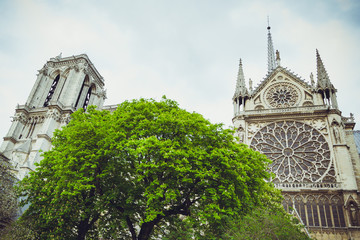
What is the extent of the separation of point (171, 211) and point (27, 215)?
653 cm

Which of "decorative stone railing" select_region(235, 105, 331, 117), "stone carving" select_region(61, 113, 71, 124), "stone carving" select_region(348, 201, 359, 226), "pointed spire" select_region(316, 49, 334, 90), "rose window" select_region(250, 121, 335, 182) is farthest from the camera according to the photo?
"stone carving" select_region(61, 113, 71, 124)

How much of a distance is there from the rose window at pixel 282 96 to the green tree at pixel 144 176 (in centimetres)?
1774

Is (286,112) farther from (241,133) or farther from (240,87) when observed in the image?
(240,87)

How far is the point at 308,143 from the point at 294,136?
136 cm

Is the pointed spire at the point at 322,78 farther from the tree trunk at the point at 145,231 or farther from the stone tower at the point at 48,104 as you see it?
the stone tower at the point at 48,104

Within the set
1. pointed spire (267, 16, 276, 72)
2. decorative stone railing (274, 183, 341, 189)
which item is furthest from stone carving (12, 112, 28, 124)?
pointed spire (267, 16, 276, 72)

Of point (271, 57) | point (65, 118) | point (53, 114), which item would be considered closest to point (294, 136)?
point (65, 118)

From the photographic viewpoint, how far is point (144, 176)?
36.6 feet

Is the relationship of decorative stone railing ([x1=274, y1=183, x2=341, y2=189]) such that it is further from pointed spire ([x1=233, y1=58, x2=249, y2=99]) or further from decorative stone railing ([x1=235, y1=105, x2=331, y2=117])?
pointed spire ([x1=233, y1=58, x2=249, y2=99])

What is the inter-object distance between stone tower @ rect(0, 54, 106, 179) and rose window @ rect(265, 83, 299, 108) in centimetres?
2337

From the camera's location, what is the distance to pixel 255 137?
27.3 metres

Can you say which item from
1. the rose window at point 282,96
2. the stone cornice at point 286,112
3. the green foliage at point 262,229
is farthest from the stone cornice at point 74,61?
the green foliage at point 262,229

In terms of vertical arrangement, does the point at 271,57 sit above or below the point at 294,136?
above

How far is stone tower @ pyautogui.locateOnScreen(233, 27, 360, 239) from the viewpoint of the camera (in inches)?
834
